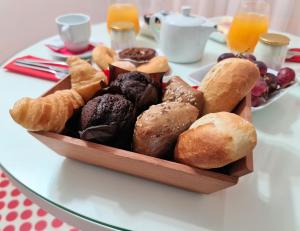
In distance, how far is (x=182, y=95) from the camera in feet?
1.70

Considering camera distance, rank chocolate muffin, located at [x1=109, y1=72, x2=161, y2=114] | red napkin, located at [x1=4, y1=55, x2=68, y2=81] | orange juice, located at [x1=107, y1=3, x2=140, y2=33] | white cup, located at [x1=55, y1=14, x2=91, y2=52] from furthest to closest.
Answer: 1. orange juice, located at [x1=107, y1=3, x2=140, y2=33]
2. white cup, located at [x1=55, y1=14, x2=91, y2=52]
3. red napkin, located at [x1=4, y1=55, x2=68, y2=81]
4. chocolate muffin, located at [x1=109, y1=72, x2=161, y2=114]

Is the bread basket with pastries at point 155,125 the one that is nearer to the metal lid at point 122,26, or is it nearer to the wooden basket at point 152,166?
the wooden basket at point 152,166

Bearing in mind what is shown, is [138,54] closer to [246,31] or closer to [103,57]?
[103,57]

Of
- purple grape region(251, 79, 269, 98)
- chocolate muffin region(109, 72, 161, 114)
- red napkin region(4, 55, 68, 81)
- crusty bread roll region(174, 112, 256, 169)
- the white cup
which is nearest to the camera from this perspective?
crusty bread roll region(174, 112, 256, 169)

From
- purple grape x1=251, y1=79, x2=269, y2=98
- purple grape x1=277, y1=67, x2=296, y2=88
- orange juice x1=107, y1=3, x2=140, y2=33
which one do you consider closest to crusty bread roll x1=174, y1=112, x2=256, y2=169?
purple grape x1=251, y1=79, x2=269, y2=98

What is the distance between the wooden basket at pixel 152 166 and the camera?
16.2 inches

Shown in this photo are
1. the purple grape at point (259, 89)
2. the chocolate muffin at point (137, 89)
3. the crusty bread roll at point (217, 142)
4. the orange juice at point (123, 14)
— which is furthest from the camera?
the orange juice at point (123, 14)

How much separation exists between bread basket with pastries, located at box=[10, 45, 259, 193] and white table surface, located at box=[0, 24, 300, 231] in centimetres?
2

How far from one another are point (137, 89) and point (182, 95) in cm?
8

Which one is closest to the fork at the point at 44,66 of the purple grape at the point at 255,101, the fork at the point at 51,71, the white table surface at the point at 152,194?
the fork at the point at 51,71

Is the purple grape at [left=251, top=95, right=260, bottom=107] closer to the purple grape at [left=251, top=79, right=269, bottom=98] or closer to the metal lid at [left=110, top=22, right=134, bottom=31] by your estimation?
the purple grape at [left=251, top=79, right=269, bottom=98]

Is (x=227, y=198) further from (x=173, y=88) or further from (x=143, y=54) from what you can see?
(x=143, y=54)

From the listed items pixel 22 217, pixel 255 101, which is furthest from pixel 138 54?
pixel 22 217

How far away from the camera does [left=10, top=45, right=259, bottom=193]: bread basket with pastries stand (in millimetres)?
412
